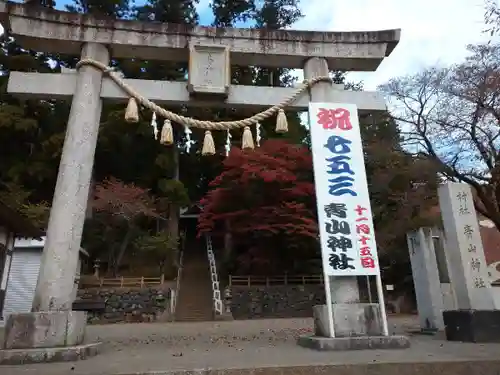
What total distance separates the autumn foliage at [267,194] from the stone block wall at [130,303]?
152 inches

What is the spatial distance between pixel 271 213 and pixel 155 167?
8985mm

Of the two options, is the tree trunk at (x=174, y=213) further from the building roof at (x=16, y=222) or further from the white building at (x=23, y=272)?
the building roof at (x=16, y=222)

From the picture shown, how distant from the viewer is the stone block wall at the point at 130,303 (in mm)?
16453

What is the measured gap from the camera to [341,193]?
616 centimetres

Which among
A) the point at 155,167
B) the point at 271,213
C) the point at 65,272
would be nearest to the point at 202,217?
the point at 271,213

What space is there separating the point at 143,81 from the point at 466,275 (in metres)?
6.17

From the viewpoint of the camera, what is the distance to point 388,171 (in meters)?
19.6

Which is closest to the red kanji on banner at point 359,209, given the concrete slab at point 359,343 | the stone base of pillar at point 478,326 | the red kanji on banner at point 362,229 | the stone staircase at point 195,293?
the red kanji on banner at point 362,229

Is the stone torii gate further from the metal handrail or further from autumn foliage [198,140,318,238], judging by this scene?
the metal handrail

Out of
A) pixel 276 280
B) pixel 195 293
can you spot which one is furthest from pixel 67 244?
pixel 276 280

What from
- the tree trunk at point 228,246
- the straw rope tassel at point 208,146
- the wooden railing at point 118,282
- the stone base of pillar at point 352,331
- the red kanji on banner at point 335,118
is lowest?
A: the stone base of pillar at point 352,331

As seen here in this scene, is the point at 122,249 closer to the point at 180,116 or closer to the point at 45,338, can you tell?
the point at 180,116

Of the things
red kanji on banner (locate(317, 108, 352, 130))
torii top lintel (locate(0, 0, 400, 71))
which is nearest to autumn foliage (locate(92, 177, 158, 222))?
torii top lintel (locate(0, 0, 400, 71))

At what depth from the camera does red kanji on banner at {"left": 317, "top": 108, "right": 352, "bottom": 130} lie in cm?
656
